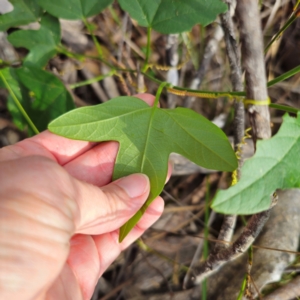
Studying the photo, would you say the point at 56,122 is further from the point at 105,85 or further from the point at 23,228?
the point at 105,85

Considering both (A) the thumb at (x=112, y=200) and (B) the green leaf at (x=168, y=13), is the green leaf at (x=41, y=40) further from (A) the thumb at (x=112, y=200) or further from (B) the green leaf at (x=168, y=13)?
(A) the thumb at (x=112, y=200)

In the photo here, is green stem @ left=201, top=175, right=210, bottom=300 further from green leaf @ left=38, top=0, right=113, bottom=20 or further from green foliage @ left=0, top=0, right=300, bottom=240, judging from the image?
green leaf @ left=38, top=0, right=113, bottom=20

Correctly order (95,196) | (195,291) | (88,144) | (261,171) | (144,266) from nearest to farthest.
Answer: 1. (261,171)
2. (95,196)
3. (88,144)
4. (195,291)
5. (144,266)

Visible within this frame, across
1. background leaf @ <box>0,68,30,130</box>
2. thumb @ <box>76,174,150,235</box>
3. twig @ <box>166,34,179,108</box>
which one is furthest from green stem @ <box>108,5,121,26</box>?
thumb @ <box>76,174,150,235</box>

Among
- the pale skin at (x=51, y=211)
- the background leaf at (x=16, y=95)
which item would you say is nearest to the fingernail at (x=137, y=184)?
the pale skin at (x=51, y=211)

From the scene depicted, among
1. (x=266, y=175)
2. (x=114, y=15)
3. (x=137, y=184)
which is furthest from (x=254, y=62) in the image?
(x=114, y=15)

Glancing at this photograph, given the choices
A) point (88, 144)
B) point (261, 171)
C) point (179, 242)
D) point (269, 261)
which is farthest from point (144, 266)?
point (261, 171)
